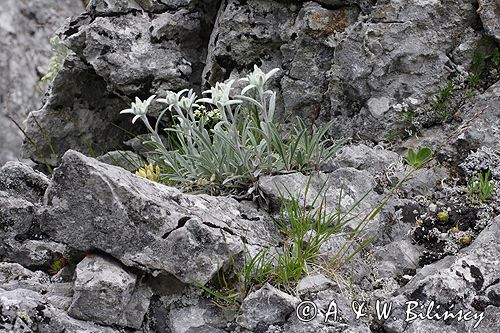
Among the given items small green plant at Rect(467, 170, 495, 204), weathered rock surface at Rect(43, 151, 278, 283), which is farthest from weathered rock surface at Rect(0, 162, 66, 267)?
small green plant at Rect(467, 170, 495, 204)

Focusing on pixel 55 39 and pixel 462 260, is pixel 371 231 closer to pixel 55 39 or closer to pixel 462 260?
pixel 462 260

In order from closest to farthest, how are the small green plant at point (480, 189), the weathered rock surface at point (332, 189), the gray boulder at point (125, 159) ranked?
1. the small green plant at point (480, 189)
2. the weathered rock surface at point (332, 189)
3. the gray boulder at point (125, 159)

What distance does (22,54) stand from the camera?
12312 millimetres

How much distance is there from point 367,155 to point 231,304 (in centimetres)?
196

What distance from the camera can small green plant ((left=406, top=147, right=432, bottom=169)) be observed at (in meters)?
5.16

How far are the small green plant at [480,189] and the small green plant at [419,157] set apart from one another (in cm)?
39

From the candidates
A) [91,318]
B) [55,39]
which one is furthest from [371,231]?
[55,39]

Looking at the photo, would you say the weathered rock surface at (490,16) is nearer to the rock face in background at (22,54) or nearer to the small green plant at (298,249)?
the small green plant at (298,249)

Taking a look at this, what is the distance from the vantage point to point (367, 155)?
17.8ft

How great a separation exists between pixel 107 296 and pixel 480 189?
2775 mm

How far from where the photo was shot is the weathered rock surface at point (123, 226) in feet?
13.5

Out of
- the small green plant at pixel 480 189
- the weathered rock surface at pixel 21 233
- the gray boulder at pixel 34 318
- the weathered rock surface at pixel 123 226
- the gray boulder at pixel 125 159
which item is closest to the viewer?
the gray boulder at pixel 34 318

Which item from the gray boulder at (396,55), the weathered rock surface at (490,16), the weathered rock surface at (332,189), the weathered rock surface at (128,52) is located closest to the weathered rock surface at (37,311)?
the weathered rock surface at (332,189)
